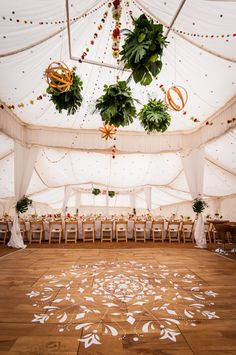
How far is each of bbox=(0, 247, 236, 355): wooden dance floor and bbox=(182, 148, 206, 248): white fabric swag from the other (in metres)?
2.13

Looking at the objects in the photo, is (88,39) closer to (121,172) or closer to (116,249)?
(116,249)

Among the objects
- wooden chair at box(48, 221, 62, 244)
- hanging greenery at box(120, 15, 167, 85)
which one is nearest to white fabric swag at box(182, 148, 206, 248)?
wooden chair at box(48, 221, 62, 244)

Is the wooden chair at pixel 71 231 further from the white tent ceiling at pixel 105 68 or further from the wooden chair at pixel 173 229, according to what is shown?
the wooden chair at pixel 173 229

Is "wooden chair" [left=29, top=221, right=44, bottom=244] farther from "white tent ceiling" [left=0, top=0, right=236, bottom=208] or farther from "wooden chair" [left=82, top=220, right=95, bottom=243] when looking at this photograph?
"white tent ceiling" [left=0, top=0, right=236, bottom=208]

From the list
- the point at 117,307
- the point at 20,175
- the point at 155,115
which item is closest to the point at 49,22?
the point at 155,115

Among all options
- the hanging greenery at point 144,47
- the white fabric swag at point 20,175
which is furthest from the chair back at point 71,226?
the hanging greenery at point 144,47

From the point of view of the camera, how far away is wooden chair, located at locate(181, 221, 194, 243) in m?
8.69

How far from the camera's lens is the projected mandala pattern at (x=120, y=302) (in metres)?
2.43

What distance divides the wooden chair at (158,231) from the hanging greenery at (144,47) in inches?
263

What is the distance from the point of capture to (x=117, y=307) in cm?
293

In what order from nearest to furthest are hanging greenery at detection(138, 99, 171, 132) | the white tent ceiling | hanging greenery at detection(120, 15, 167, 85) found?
1. hanging greenery at detection(120, 15, 167, 85)
2. the white tent ceiling
3. hanging greenery at detection(138, 99, 171, 132)

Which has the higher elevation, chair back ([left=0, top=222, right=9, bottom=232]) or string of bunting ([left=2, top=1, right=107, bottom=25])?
string of bunting ([left=2, top=1, right=107, bottom=25])

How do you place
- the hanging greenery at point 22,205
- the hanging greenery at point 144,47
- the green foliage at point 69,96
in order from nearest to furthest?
1. the hanging greenery at point 144,47
2. the green foliage at point 69,96
3. the hanging greenery at point 22,205

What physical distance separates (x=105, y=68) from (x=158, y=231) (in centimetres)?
604
